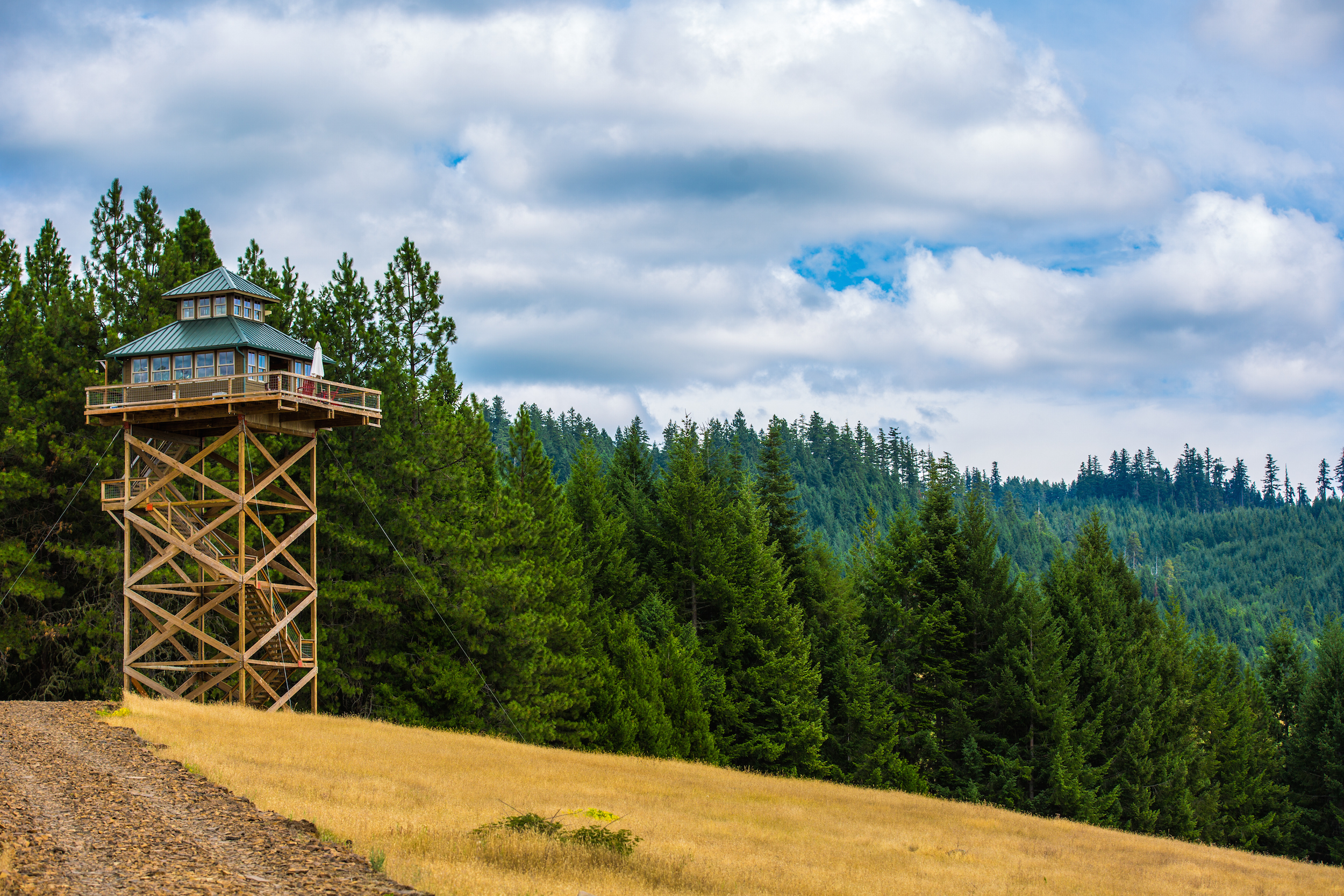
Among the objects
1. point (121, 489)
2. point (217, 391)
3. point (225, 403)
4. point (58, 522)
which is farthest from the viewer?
point (58, 522)

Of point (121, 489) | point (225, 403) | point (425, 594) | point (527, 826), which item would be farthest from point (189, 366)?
point (527, 826)

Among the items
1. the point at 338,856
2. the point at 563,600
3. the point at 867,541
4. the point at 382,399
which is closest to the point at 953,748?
the point at 867,541

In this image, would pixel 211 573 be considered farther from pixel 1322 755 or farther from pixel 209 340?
pixel 1322 755

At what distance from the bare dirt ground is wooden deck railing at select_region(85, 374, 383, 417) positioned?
1379 centimetres

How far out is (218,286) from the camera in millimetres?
33750

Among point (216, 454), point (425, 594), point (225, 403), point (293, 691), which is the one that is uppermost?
point (225, 403)

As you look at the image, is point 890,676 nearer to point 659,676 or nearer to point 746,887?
point 659,676

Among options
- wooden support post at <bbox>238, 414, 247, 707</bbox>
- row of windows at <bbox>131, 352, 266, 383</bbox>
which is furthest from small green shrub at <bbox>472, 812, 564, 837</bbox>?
row of windows at <bbox>131, 352, 266, 383</bbox>

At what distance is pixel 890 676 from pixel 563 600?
18.9 m

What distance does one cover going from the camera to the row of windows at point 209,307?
3378 cm

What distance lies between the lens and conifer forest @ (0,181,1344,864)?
1455 inches

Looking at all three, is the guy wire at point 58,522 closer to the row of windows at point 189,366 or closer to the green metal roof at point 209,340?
the row of windows at point 189,366

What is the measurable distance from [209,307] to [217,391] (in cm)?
344

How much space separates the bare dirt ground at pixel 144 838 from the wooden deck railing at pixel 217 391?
1379 centimetres
